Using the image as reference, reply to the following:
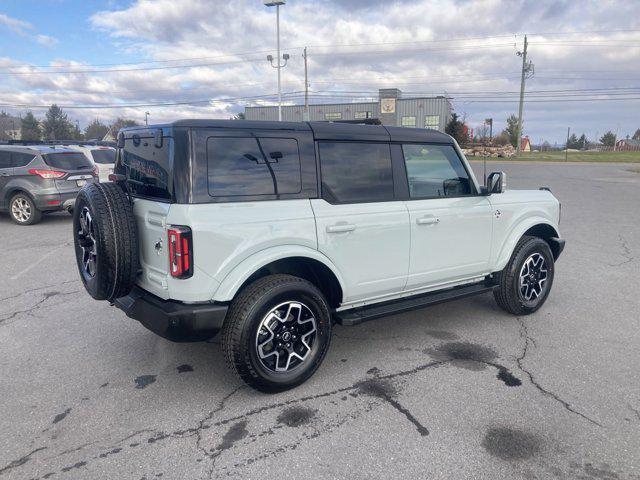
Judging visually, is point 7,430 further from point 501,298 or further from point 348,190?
point 501,298

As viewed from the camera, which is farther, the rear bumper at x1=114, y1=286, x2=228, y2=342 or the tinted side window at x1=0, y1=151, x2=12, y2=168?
the tinted side window at x1=0, y1=151, x2=12, y2=168

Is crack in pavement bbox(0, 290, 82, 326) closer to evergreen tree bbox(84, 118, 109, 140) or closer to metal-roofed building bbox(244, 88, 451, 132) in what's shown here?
metal-roofed building bbox(244, 88, 451, 132)

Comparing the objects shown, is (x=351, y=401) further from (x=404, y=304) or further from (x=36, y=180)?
(x=36, y=180)

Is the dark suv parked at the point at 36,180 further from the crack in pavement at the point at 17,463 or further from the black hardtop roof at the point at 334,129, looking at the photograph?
the crack in pavement at the point at 17,463

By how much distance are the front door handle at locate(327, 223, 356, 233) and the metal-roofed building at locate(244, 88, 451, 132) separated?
5330 centimetres

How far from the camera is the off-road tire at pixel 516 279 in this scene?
189 inches

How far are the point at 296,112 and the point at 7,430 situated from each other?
2360 inches

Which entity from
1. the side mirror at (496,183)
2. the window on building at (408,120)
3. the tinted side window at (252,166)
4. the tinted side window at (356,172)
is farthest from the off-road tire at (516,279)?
the window on building at (408,120)

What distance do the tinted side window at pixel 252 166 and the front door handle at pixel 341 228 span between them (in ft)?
1.21

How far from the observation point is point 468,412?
3219 millimetres

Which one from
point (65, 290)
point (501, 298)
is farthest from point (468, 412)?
point (65, 290)

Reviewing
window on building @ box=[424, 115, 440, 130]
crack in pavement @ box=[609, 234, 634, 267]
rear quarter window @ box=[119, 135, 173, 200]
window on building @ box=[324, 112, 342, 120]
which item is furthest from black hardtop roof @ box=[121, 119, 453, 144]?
window on building @ box=[324, 112, 342, 120]

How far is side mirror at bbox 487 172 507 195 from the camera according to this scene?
14.7 feet

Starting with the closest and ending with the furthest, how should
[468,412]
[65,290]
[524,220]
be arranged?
[468,412]
[524,220]
[65,290]
